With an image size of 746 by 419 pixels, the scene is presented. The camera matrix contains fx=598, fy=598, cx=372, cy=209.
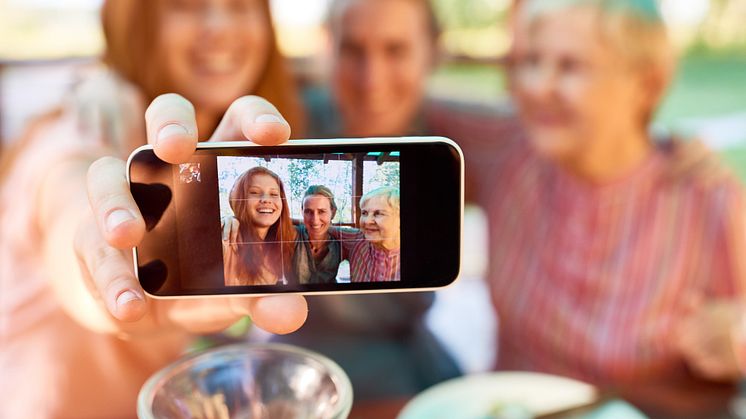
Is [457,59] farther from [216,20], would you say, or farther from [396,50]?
[216,20]

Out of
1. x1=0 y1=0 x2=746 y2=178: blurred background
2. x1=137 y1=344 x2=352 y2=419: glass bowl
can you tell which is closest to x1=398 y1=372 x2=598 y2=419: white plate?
x1=137 y1=344 x2=352 y2=419: glass bowl

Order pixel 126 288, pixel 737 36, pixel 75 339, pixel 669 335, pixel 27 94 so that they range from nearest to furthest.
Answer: pixel 126 288
pixel 75 339
pixel 669 335
pixel 27 94
pixel 737 36

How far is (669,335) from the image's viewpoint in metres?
1.00

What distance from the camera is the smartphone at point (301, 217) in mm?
351

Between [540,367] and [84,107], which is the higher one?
[84,107]

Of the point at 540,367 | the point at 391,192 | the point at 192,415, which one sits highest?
the point at 391,192

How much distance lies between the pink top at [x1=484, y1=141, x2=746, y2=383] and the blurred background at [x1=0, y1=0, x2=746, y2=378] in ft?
0.32

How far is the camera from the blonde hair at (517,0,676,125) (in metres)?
0.92

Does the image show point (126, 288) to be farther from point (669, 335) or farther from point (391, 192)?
point (669, 335)

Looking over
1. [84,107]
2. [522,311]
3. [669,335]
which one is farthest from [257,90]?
[669,335]

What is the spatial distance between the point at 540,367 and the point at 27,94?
1.07 m

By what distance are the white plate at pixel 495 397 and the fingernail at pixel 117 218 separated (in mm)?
368

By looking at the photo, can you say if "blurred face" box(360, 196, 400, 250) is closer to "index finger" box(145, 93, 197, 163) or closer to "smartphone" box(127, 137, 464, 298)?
"smartphone" box(127, 137, 464, 298)

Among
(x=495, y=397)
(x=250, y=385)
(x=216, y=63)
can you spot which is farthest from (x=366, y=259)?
(x=216, y=63)
